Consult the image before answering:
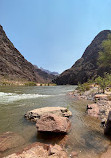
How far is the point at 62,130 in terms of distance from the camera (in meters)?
4.13

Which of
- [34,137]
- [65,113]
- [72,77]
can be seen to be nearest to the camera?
[34,137]

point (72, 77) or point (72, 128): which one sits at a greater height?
point (72, 77)

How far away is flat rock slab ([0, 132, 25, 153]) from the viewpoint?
11.3 ft

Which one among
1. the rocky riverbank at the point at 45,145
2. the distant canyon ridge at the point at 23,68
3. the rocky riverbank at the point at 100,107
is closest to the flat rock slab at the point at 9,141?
the rocky riverbank at the point at 45,145

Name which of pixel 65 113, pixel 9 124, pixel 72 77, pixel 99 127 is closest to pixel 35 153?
pixel 9 124

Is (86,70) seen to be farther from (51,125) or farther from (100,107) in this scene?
(51,125)

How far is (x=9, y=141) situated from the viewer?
374 centimetres

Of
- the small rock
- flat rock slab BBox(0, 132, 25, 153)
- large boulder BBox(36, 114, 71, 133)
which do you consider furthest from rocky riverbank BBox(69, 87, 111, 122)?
flat rock slab BBox(0, 132, 25, 153)

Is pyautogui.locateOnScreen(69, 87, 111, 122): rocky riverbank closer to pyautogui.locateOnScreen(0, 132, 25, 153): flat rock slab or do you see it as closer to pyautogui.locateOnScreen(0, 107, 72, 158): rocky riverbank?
pyautogui.locateOnScreen(0, 107, 72, 158): rocky riverbank

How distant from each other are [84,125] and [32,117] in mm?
Answer: 3115

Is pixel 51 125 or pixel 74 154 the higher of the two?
pixel 51 125

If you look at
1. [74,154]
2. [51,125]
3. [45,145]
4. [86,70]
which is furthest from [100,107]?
[86,70]

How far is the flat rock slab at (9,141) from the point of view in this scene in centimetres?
344

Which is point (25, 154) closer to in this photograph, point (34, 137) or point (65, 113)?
point (34, 137)
